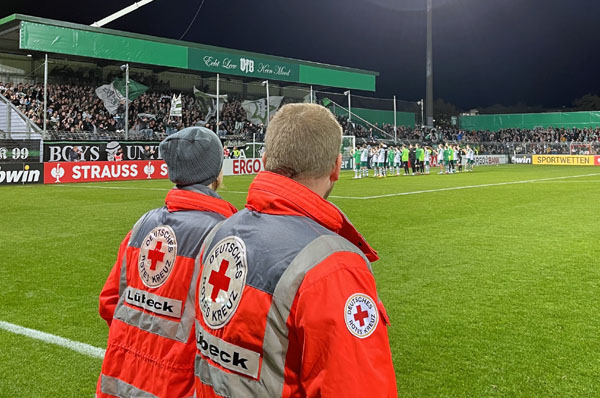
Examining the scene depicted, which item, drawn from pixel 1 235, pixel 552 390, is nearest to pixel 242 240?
pixel 552 390

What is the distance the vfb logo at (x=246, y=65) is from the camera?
45381mm

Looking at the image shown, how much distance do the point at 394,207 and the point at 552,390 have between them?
39.2ft

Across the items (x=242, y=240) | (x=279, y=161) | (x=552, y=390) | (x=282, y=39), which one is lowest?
(x=552, y=390)

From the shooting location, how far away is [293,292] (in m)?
1.60

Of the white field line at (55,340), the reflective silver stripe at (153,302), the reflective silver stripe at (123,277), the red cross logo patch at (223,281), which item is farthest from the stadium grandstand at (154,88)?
the red cross logo patch at (223,281)

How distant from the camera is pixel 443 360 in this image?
4.52m

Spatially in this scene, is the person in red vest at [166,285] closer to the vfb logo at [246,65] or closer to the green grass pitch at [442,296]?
the green grass pitch at [442,296]

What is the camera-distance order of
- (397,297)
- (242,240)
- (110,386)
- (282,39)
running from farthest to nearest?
(282,39)
(397,297)
(110,386)
(242,240)

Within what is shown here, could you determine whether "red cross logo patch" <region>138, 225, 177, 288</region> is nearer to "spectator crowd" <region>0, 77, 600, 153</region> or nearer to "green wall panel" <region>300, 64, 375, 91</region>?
"spectator crowd" <region>0, 77, 600, 153</region>

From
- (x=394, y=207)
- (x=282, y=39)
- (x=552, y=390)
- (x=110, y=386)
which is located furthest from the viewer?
(x=282, y=39)

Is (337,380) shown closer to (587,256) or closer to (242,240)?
(242,240)

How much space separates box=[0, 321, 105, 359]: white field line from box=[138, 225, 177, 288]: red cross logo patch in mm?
2505

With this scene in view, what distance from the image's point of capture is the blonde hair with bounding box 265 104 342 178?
5.87ft

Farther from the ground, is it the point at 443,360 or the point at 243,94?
the point at 243,94
